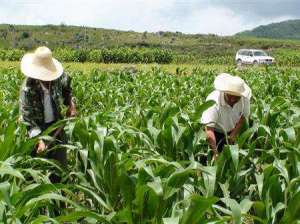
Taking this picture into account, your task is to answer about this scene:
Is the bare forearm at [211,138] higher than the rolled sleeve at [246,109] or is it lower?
lower

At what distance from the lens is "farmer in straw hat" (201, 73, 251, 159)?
4270 millimetres

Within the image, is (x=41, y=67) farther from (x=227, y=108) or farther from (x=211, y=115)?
(x=227, y=108)

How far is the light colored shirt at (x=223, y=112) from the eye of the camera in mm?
4387

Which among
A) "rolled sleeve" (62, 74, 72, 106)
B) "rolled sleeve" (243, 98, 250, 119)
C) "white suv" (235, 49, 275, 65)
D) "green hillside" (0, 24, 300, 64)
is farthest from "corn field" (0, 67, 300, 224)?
"green hillside" (0, 24, 300, 64)

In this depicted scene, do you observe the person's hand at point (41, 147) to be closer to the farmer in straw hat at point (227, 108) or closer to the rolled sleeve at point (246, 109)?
the farmer in straw hat at point (227, 108)

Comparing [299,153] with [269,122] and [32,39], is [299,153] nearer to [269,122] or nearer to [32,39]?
[269,122]

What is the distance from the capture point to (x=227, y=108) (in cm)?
450

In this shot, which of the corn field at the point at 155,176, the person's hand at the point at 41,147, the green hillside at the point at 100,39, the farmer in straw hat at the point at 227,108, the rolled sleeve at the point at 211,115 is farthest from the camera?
the green hillside at the point at 100,39

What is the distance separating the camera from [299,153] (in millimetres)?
3459

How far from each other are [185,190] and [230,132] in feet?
4.82

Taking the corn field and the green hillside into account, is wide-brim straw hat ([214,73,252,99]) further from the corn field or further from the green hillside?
the green hillside

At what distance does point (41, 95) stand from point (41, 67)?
0.78ft

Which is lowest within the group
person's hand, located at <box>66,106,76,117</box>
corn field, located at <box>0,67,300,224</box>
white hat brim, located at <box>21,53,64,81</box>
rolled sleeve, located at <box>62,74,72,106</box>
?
corn field, located at <box>0,67,300,224</box>

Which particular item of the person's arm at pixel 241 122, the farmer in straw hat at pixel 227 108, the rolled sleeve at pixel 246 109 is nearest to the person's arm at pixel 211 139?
the farmer in straw hat at pixel 227 108
